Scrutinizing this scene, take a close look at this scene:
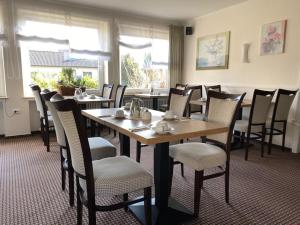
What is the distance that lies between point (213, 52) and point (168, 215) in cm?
394

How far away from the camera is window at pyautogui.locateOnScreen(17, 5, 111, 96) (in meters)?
4.28

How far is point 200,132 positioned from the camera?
1658 mm

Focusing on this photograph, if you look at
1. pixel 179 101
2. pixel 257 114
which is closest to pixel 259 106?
pixel 257 114

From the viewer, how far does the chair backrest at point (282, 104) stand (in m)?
3.40

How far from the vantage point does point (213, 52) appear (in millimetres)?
5008

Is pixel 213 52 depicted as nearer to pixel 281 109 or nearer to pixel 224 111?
pixel 281 109

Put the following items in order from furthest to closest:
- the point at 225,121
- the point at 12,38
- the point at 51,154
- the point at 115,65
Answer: the point at 115,65
the point at 12,38
the point at 51,154
the point at 225,121

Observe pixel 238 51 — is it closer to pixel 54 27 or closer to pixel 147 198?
pixel 54 27

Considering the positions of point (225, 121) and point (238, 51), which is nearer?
point (225, 121)

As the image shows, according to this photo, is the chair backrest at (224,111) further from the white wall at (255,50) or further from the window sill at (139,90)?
the window sill at (139,90)

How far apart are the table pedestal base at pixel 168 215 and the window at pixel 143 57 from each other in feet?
12.5

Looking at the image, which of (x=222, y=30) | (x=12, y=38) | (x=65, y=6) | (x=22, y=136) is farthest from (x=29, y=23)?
(x=222, y=30)

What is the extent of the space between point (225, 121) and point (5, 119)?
153 inches

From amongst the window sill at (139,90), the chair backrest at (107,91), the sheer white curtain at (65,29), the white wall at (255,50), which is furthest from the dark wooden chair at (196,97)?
the sheer white curtain at (65,29)
